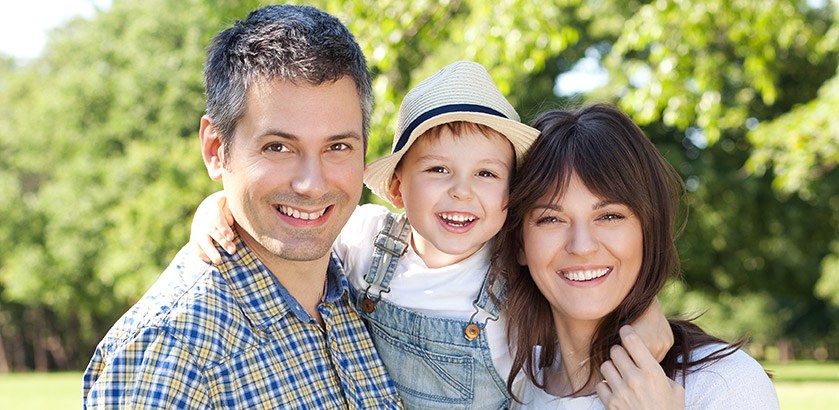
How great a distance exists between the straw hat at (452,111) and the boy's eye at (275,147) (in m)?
0.78

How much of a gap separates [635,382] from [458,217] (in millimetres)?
893

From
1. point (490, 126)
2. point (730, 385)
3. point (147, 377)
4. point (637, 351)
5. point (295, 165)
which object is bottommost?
point (730, 385)

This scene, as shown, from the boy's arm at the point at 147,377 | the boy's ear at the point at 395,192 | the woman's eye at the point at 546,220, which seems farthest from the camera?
the boy's ear at the point at 395,192

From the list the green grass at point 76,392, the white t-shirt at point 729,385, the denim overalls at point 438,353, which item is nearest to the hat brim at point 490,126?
the denim overalls at point 438,353

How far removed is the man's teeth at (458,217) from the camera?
332cm

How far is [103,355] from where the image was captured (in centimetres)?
238

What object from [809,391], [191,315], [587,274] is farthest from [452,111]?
[809,391]

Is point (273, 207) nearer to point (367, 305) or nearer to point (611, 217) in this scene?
point (367, 305)

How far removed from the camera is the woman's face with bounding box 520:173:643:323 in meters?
2.99

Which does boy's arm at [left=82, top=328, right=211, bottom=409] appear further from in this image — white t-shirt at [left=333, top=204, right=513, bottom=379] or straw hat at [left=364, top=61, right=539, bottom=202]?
straw hat at [left=364, top=61, right=539, bottom=202]

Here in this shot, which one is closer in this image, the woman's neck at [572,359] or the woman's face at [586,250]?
the woman's face at [586,250]

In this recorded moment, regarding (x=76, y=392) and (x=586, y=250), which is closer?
(x=586, y=250)

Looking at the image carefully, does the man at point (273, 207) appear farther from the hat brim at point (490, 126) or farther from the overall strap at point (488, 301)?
the overall strap at point (488, 301)

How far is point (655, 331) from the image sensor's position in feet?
9.73
